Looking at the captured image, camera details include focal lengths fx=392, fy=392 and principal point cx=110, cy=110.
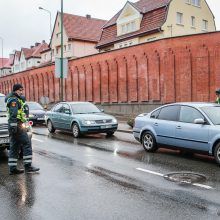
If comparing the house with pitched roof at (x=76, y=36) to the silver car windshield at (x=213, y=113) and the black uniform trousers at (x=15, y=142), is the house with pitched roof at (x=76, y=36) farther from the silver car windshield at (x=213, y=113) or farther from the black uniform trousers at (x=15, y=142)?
the black uniform trousers at (x=15, y=142)

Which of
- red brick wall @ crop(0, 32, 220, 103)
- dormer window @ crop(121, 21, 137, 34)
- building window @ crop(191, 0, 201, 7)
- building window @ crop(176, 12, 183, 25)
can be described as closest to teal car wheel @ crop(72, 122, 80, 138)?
red brick wall @ crop(0, 32, 220, 103)

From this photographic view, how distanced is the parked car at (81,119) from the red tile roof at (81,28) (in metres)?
43.6

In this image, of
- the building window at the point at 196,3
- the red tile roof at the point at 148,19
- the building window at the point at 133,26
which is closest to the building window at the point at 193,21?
the building window at the point at 196,3

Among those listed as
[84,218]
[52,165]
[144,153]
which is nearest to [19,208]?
[84,218]

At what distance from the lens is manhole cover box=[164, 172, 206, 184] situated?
25.1ft

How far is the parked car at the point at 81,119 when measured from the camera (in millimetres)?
15953

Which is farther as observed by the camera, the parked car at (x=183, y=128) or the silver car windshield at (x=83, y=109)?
the silver car windshield at (x=83, y=109)

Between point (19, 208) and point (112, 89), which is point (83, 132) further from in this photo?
point (112, 89)

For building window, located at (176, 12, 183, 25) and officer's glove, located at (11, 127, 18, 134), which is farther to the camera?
building window, located at (176, 12, 183, 25)

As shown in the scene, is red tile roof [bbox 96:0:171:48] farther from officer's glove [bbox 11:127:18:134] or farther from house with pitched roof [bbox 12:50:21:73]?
house with pitched roof [bbox 12:50:21:73]

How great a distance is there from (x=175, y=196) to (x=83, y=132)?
9.68m

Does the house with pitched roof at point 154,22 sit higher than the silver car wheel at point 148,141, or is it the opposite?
the house with pitched roof at point 154,22

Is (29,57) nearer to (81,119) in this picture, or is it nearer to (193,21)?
(193,21)

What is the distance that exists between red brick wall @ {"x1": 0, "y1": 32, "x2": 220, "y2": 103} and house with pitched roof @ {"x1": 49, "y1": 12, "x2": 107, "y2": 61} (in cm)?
1819
